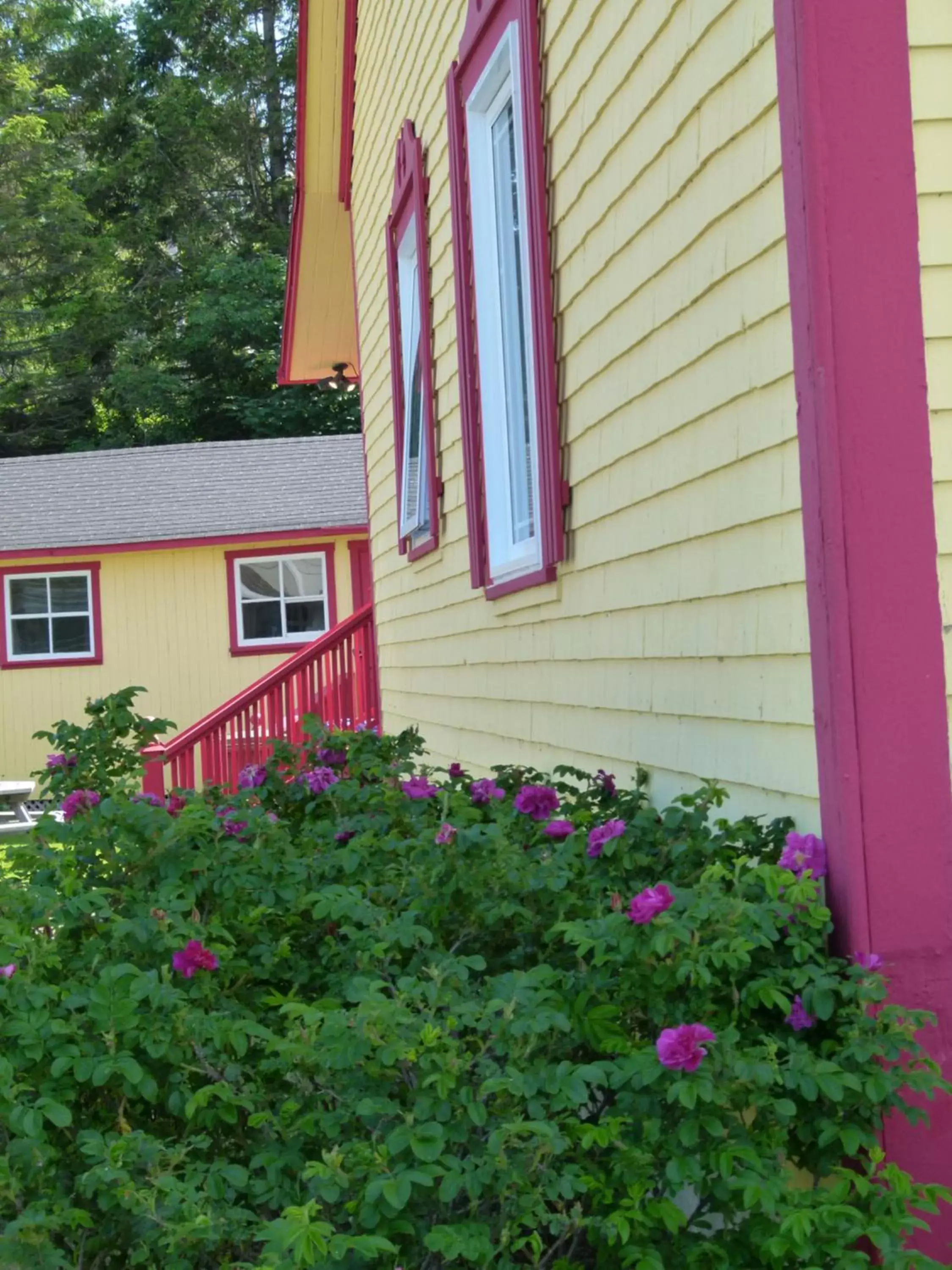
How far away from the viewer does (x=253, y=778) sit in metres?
4.98

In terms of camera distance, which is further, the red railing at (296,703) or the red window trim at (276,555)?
the red window trim at (276,555)

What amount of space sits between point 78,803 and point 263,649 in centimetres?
1453

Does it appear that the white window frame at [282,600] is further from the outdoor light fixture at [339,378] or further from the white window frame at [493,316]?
the white window frame at [493,316]

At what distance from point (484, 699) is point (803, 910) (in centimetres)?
386

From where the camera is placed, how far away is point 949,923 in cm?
282

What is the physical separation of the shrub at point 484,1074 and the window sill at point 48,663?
1559 centimetres

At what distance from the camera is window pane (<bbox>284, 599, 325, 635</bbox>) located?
61.0 feet

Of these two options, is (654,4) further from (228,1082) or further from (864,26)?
(228,1082)

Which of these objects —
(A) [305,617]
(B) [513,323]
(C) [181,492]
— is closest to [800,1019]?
(B) [513,323]

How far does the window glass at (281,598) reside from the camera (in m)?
18.7

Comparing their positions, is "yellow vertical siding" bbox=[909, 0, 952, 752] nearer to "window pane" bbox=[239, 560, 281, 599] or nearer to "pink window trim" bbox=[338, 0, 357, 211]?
"pink window trim" bbox=[338, 0, 357, 211]

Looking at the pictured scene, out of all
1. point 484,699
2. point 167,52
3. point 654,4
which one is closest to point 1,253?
point 167,52

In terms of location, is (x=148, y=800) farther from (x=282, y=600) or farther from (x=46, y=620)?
(x=46, y=620)

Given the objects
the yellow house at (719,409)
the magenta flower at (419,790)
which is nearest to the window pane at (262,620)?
the yellow house at (719,409)
